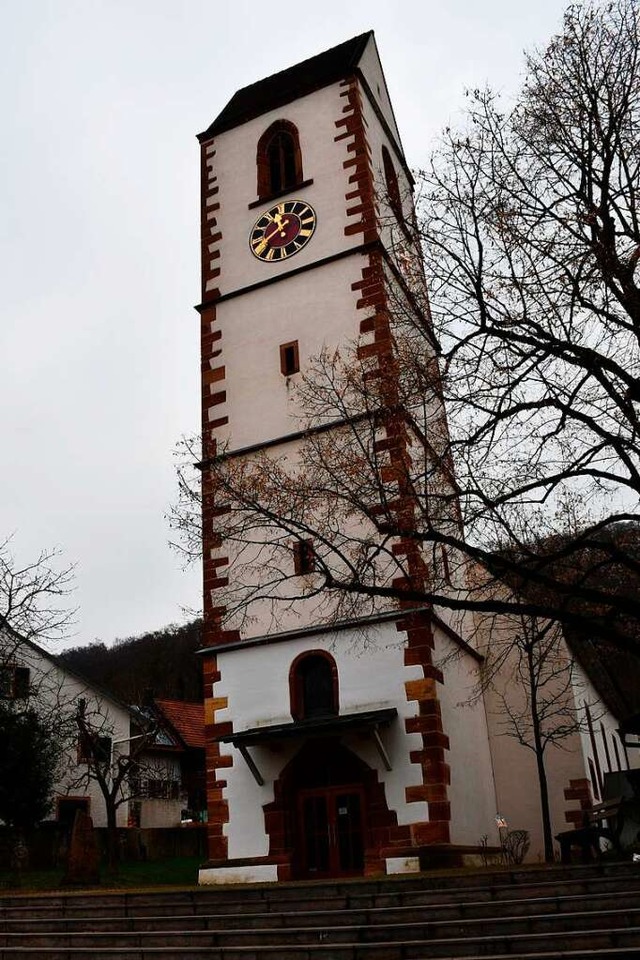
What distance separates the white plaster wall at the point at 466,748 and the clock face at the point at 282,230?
9.94 m

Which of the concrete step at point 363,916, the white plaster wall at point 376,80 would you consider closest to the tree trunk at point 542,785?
the concrete step at point 363,916

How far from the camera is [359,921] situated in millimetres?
10484

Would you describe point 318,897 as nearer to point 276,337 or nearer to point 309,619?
point 309,619

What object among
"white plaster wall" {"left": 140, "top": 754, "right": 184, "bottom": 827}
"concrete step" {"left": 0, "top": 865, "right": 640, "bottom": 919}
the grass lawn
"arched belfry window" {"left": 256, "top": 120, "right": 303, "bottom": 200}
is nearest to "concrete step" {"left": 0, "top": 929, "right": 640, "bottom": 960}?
"concrete step" {"left": 0, "top": 865, "right": 640, "bottom": 919}

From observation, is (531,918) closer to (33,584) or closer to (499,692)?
(499,692)

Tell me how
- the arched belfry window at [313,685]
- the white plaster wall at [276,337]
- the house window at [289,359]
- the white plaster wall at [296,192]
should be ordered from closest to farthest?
the arched belfry window at [313,685]
the white plaster wall at [276,337]
the house window at [289,359]
the white plaster wall at [296,192]

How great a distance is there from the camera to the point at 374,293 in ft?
70.2

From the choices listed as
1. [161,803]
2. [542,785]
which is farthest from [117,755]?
[542,785]

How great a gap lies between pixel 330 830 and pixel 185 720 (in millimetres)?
28449

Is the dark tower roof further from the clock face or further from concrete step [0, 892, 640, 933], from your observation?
concrete step [0, 892, 640, 933]

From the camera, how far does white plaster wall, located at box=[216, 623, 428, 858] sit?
57.4 feet

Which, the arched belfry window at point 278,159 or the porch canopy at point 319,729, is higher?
the arched belfry window at point 278,159

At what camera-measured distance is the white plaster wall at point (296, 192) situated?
2297 centimetres

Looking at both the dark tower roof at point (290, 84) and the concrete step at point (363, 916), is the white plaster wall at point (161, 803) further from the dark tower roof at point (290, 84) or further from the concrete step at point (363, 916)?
the concrete step at point (363, 916)
